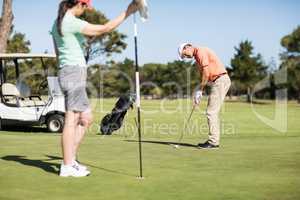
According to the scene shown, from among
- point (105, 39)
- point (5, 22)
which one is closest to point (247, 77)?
point (105, 39)

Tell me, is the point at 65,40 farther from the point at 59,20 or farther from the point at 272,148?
the point at 272,148

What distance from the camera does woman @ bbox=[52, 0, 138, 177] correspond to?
6.71m

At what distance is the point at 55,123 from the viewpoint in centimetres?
1558

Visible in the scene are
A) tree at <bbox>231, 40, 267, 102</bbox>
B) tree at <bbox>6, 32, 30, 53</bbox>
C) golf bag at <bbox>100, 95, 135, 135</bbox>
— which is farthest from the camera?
tree at <bbox>231, 40, 267, 102</bbox>

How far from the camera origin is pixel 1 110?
617 inches

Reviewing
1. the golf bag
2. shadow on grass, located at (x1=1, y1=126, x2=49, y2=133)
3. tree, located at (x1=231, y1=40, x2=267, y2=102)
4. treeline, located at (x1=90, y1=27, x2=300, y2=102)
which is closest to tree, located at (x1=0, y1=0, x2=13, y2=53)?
shadow on grass, located at (x1=1, y1=126, x2=49, y2=133)

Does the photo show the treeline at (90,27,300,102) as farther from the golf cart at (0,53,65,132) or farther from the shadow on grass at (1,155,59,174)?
the shadow on grass at (1,155,59,174)

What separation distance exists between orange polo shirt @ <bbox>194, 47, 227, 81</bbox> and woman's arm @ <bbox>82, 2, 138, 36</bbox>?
3780 mm

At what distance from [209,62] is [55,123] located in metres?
6.38

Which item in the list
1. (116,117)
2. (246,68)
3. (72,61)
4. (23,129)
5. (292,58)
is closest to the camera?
(72,61)

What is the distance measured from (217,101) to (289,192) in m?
4.78

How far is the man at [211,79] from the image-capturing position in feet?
34.1

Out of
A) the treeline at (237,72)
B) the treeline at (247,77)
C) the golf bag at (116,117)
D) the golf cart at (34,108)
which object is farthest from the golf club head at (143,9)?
the treeline at (247,77)

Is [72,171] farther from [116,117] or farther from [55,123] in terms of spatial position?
[55,123]
